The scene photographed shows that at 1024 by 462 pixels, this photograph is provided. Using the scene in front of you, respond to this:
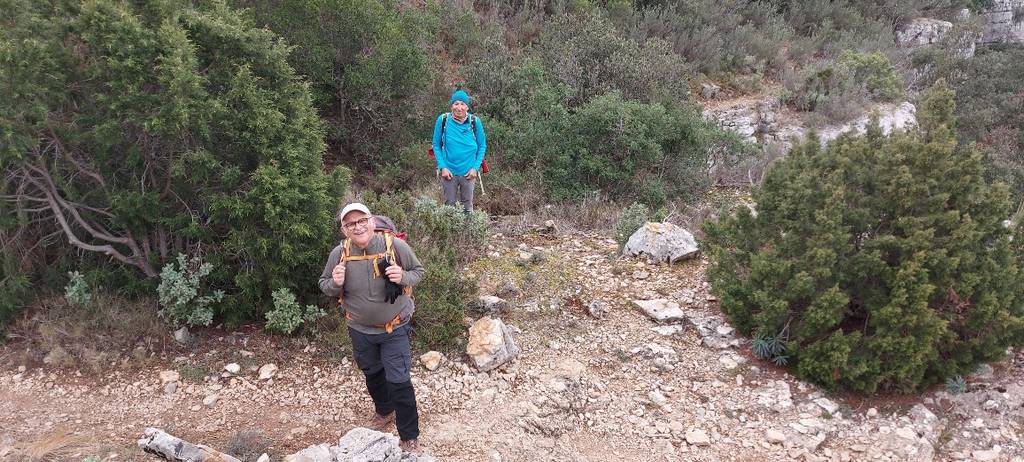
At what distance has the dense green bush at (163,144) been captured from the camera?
4.49m

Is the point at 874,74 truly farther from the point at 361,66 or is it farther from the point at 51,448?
the point at 51,448

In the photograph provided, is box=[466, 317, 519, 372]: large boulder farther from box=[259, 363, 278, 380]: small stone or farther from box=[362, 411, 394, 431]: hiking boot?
box=[259, 363, 278, 380]: small stone

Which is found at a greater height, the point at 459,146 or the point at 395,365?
the point at 459,146

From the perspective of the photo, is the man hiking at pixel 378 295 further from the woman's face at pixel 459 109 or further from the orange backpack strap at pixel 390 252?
the woman's face at pixel 459 109

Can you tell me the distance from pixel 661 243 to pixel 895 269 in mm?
2376

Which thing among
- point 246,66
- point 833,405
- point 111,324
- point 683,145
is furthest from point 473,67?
point 833,405

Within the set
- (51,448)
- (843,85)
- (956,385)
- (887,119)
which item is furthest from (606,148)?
(887,119)

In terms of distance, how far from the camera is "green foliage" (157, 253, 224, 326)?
5023mm

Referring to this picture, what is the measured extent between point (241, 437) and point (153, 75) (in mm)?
2531

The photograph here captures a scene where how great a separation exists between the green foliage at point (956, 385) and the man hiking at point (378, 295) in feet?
12.6

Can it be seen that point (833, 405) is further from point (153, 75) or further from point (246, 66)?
Answer: point (153, 75)

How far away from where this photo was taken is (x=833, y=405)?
477cm

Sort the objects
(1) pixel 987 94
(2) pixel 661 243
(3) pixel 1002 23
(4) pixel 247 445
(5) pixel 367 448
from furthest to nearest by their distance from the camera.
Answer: (3) pixel 1002 23, (1) pixel 987 94, (2) pixel 661 243, (4) pixel 247 445, (5) pixel 367 448

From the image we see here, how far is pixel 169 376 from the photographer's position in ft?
15.9
